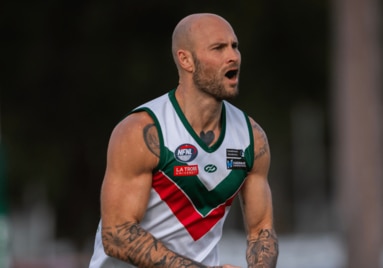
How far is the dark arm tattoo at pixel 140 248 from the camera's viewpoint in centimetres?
754

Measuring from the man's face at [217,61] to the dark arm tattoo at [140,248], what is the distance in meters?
0.95

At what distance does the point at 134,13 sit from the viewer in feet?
93.1

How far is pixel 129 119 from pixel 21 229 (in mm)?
46527

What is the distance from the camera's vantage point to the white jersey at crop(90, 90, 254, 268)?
7676mm

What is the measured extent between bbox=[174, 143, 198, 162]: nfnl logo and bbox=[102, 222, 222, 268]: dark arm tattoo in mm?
472

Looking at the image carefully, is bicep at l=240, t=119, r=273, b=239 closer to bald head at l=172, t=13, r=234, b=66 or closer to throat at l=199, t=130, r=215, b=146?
throat at l=199, t=130, r=215, b=146

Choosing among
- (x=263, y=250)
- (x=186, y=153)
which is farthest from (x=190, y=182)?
(x=263, y=250)

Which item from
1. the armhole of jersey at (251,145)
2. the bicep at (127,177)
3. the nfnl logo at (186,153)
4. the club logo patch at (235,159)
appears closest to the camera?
the bicep at (127,177)

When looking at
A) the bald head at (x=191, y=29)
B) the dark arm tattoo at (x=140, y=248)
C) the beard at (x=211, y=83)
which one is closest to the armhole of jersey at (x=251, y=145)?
the beard at (x=211, y=83)

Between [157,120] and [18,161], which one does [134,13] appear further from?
[157,120]

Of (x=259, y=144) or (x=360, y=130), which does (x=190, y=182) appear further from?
(x=360, y=130)

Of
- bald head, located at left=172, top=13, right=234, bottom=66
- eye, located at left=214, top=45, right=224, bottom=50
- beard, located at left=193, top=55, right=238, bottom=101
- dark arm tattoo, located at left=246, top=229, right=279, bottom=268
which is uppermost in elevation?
bald head, located at left=172, top=13, right=234, bottom=66

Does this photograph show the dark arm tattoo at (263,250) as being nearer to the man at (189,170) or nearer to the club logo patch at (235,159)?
the man at (189,170)

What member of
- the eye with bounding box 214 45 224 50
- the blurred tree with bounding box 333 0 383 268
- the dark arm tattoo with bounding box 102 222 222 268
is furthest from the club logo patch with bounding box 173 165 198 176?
the blurred tree with bounding box 333 0 383 268
